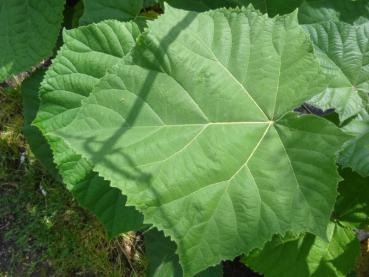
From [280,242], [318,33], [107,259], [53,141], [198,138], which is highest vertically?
[318,33]

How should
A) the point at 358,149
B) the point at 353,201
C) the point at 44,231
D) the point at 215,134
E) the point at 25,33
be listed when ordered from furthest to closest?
the point at 44,231, the point at 25,33, the point at 353,201, the point at 358,149, the point at 215,134

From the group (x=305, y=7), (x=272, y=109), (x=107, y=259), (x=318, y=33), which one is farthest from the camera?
(x=107, y=259)

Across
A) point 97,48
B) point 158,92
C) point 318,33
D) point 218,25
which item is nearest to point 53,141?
point 97,48

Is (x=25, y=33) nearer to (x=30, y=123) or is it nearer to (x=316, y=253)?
(x=30, y=123)

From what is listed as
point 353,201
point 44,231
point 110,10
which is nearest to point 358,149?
point 353,201

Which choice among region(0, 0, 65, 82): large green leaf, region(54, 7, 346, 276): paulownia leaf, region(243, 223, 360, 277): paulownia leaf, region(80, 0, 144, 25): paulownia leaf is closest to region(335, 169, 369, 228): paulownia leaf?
region(243, 223, 360, 277): paulownia leaf

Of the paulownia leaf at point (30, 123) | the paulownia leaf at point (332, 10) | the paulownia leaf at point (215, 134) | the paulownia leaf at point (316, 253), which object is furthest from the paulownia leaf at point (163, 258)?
the paulownia leaf at point (332, 10)

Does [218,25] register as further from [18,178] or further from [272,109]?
[18,178]
